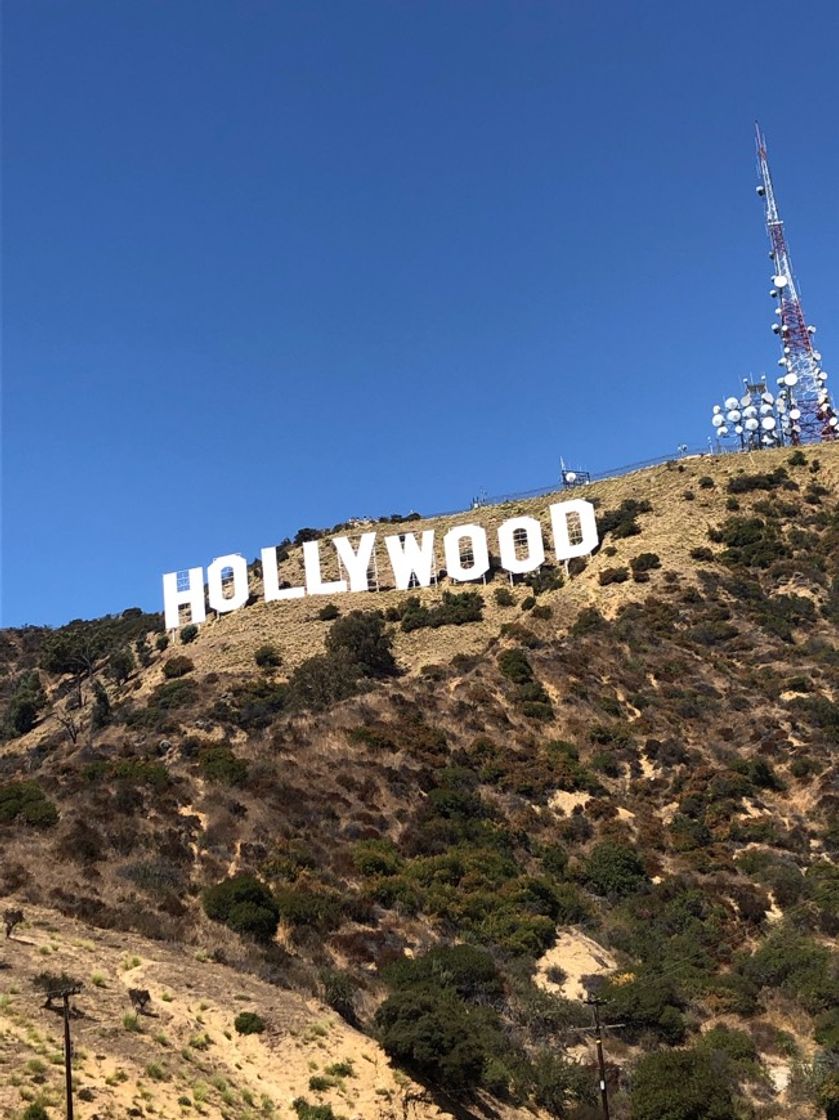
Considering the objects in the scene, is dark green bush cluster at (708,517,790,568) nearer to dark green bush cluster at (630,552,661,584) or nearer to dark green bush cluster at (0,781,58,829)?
dark green bush cluster at (630,552,661,584)

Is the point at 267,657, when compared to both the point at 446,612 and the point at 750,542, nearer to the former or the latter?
the point at 446,612

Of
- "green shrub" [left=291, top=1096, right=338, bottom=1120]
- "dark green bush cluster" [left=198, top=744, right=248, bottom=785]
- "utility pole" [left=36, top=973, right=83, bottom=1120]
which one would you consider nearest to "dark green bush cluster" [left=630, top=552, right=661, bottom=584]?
"dark green bush cluster" [left=198, top=744, right=248, bottom=785]

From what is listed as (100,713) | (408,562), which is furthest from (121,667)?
(408,562)

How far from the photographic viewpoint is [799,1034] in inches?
1187

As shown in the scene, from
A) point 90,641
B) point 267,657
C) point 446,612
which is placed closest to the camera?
point 267,657

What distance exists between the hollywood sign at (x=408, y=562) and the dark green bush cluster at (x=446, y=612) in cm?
242

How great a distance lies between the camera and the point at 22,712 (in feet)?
253

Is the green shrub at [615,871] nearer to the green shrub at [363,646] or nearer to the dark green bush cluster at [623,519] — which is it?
the green shrub at [363,646]

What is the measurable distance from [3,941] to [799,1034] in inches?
895

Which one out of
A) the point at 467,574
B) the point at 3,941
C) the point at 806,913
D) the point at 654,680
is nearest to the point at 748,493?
the point at 467,574

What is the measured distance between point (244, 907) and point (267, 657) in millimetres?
41245

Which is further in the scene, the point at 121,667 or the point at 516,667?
the point at 121,667

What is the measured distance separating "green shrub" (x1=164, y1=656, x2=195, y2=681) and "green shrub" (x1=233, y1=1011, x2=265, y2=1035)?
164 feet

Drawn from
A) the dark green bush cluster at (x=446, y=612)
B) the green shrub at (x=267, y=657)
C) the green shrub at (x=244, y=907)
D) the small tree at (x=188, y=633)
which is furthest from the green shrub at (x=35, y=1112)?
the small tree at (x=188, y=633)
